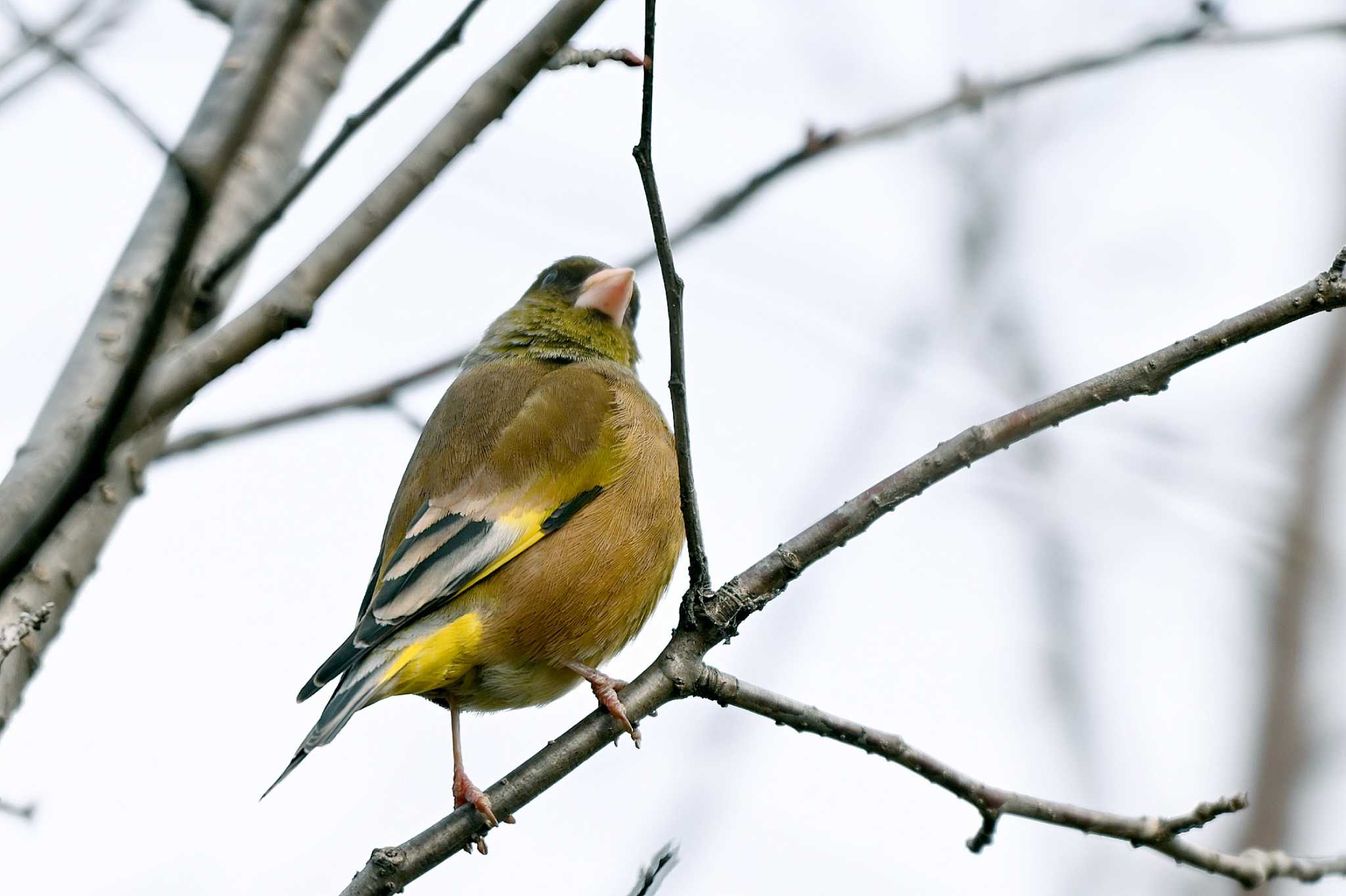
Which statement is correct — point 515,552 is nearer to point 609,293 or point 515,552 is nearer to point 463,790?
point 463,790

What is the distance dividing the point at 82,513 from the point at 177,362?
4.42 feet

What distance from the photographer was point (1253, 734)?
934 centimetres

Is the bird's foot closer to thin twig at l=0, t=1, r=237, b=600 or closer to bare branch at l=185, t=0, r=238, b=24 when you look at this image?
thin twig at l=0, t=1, r=237, b=600

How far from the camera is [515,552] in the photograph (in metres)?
4.65

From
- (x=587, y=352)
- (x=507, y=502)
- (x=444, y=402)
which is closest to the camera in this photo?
(x=507, y=502)

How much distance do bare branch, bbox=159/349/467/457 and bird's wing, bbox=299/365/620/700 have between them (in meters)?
0.39

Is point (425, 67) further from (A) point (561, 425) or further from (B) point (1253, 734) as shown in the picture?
(B) point (1253, 734)

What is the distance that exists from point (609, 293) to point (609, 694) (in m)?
3.05

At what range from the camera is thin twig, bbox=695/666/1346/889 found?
139 inches

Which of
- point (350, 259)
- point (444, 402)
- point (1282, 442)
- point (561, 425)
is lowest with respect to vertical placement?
point (350, 259)

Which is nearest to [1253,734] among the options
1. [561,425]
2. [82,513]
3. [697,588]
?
[561,425]

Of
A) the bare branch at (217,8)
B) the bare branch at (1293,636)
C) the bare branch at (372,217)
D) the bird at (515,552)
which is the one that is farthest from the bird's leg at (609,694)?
the bare branch at (1293,636)

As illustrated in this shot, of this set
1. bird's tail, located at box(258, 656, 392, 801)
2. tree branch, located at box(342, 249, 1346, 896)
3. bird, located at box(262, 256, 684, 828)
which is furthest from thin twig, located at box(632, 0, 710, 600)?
bird's tail, located at box(258, 656, 392, 801)

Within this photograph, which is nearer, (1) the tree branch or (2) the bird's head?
(1) the tree branch
